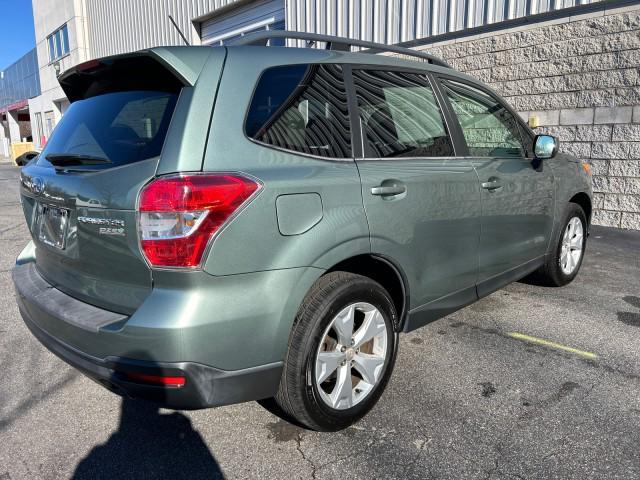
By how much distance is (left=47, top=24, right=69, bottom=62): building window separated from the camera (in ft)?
76.7

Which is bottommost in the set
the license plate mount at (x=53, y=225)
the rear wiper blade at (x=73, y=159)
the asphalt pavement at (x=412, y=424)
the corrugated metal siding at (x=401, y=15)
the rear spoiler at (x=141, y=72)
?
the asphalt pavement at (x=412, y=424)

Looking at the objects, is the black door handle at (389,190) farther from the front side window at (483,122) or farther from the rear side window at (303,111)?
the front side window at (483,122)

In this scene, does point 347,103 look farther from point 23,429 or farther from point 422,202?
point 23,429

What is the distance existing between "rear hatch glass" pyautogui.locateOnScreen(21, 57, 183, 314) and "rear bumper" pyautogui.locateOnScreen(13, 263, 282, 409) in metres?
0.12

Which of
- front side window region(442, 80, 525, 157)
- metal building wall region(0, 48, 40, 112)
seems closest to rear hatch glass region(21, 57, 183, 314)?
front side window region(442, 80, 525, 157)

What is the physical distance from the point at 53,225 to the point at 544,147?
3331 mm

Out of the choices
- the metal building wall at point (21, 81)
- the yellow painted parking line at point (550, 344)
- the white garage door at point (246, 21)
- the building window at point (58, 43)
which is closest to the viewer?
the yellow painted parking line at point (550, 344)

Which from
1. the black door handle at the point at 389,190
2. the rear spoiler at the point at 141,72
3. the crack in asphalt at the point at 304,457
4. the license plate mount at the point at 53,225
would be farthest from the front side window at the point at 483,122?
the license plate mount at the point at 53,225

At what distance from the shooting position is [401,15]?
342 inches

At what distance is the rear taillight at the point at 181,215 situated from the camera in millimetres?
1850

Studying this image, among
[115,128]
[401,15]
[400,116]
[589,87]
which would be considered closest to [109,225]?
[115,128]

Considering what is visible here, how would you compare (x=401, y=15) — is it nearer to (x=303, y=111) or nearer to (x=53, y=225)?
(x=303, y=111)

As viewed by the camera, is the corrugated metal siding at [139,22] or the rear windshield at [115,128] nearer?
the rear windshield at [115,128]

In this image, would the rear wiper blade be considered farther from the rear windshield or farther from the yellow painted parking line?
the yellow painted parking line
